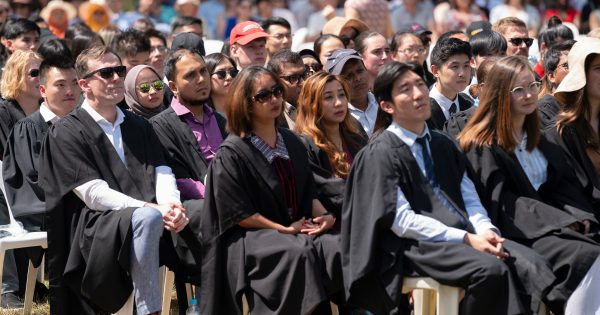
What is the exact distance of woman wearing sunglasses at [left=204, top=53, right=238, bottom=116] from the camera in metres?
7.86

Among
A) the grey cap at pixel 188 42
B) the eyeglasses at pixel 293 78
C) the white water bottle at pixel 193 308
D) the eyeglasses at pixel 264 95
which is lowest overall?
the white water bottle at pixel 193 308

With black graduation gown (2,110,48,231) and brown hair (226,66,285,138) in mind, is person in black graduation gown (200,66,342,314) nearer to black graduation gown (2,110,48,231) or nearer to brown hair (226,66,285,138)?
brown hair (226,66,285,138)

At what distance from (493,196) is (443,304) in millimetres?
802

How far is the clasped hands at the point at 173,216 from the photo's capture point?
20.9 feet

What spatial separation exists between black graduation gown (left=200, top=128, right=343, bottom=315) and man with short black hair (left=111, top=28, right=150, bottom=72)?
3.29 meters

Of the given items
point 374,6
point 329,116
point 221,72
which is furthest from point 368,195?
point 374,6

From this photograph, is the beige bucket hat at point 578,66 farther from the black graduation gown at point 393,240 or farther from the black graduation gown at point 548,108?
the black graduation gown at point 393,240

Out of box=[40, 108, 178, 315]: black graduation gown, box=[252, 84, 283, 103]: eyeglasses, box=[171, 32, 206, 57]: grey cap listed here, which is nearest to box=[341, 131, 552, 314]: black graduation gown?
box=[252, 84, 283, 103]: eyeglasses

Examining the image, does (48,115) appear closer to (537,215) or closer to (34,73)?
(34,73)

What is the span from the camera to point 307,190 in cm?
644

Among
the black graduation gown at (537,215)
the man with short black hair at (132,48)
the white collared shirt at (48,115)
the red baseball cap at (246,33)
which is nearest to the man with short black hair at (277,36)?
the red baseball cap at (246,33)

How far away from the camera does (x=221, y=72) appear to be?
785 cm

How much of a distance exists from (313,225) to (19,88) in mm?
3063

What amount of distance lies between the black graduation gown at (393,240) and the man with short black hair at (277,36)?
14.1 feet
